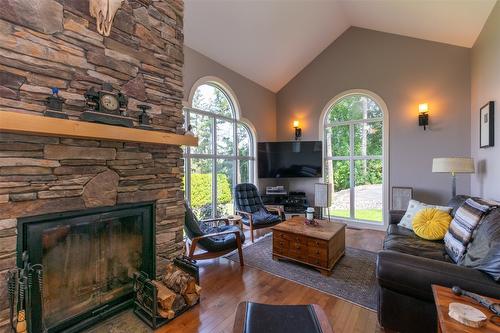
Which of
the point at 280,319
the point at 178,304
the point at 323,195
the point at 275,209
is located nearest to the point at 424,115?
the point at 323,195

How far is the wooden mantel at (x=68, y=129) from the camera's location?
1429 mm

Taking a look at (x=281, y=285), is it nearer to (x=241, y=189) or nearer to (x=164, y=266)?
(x=164, y=266)

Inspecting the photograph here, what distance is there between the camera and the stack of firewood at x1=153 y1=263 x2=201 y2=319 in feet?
6.90

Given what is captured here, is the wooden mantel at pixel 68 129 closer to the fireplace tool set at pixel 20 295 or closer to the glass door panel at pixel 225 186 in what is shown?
the fireplace tool set at pixel 20 295

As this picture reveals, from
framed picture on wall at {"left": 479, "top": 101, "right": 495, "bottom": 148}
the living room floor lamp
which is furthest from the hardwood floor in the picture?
framed picture on wall at {"left": 479, "top": 101, "right": 495, "bottom": 148}

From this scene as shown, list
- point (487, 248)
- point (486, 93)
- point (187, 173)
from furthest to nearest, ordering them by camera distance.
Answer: point (187, 173)
point (486, 93)
point (487, 248)

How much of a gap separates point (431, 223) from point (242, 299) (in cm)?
232

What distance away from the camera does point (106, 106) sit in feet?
6.48

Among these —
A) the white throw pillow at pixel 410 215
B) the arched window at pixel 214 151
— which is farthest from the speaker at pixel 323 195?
the white throw pillow at pixel 410 215

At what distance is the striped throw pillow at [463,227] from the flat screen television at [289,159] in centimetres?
296

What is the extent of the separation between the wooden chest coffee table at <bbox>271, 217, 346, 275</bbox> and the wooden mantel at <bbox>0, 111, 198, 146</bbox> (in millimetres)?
1978

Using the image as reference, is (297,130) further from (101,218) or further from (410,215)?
(101,218)

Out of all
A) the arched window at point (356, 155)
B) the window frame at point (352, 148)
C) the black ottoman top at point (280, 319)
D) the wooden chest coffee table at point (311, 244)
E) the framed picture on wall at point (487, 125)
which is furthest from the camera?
the arched window at point (356, 155)

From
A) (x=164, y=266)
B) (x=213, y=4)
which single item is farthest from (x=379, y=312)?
(x=213, y=4)
